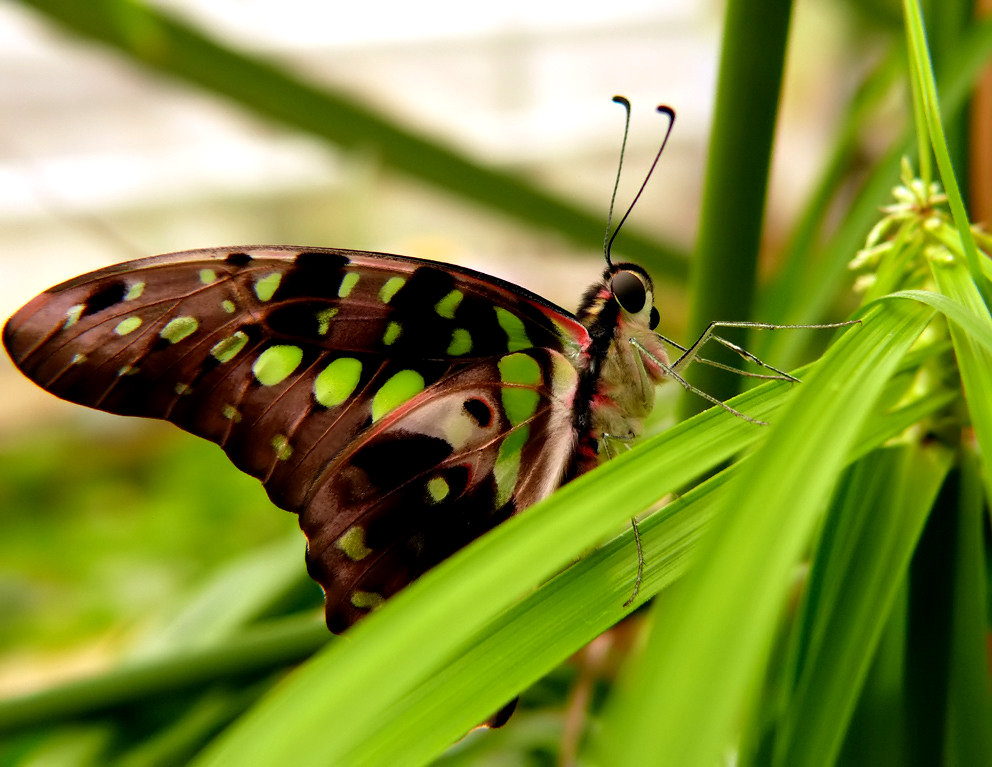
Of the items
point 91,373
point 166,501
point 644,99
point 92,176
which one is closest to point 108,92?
point 92,176

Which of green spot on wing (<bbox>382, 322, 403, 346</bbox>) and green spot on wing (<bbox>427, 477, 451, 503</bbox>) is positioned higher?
green spot on wing (<bbox>382, 322, 403, 346</bbox>)

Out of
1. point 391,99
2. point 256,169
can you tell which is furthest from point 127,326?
point 256,169

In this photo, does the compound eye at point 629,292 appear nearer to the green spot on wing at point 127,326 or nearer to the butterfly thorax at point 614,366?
the butterfly thorax at point 614,366

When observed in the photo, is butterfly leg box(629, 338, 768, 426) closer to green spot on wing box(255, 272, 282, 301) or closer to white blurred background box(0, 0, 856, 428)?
green spot on wing box(255, 272, 282, 301)

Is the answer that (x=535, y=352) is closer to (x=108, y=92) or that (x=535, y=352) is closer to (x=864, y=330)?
(x=864, y=330)

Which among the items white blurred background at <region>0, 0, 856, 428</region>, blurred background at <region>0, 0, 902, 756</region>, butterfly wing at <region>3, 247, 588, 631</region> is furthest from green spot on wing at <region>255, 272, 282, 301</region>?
white blurred background at <region>0, 0, 856, 428</region>

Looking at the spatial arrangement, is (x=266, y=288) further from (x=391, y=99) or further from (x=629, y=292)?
(x=391, y=99)
